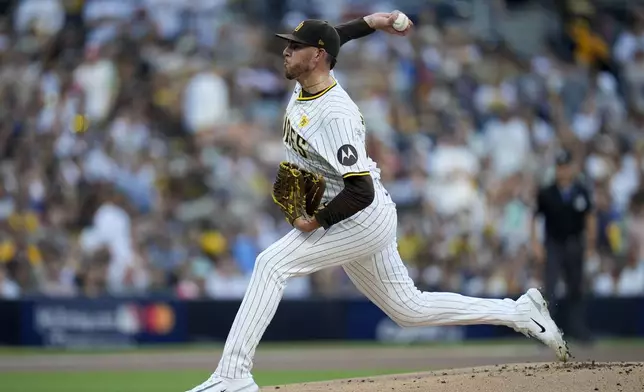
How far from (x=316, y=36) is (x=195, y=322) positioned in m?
8.51

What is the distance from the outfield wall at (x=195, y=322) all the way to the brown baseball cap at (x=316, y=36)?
8.10m

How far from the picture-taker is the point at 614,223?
15.8 m

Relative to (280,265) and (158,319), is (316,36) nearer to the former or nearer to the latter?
(280,265)

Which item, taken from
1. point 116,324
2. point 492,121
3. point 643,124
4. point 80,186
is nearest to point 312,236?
point 116,324

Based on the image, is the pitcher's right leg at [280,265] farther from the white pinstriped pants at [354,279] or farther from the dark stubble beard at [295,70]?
the dark stubble beard at [295,70]

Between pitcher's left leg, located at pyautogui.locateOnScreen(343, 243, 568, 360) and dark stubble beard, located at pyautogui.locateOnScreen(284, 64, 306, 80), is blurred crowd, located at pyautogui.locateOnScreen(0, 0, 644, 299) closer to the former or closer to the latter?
pitcher's left leg, located at pyautogui.locateOnScreen(343, 243, 568, 360)

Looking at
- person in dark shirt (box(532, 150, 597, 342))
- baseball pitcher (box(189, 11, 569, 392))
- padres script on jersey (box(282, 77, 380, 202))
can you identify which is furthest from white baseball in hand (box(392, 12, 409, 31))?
person in dark shirt (box(532, 150, 597, 342))

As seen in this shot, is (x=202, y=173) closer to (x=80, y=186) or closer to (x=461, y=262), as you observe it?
(x=80, y=186)

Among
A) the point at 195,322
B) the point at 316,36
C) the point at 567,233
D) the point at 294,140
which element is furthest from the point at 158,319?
the point at 316,36

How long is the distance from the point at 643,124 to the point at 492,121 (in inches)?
94.0

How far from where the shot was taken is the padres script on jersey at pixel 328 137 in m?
6.34

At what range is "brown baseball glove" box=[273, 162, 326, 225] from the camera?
6524 mm

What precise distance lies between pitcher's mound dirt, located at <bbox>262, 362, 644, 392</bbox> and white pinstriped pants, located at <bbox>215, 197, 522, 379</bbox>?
0.38 meters

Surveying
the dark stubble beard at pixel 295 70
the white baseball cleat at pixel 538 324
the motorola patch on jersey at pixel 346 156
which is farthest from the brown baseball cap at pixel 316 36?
the white baseball cleat at pixel 538 324
